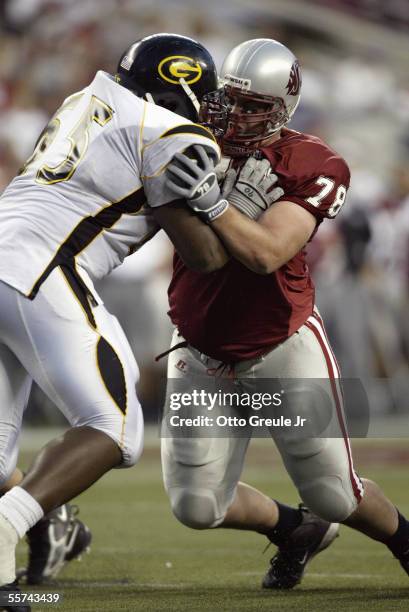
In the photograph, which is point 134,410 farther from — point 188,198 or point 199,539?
point 199,539

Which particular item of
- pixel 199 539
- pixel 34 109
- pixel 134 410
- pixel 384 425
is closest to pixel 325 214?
pixel 134 410

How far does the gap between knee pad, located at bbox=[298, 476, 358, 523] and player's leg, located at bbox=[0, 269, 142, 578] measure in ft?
2.53

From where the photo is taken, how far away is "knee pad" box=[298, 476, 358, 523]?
354 centimetres

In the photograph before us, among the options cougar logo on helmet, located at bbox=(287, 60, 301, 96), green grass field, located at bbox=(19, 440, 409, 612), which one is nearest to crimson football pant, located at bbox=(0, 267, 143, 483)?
green grass field, located at bbox=(19, 440, 409, 612)

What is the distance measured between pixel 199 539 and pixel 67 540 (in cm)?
114

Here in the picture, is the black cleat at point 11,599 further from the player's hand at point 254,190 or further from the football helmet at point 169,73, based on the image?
the football helmet at point 169,73

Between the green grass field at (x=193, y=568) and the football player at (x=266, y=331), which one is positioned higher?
the football player at (x=266, y=331)

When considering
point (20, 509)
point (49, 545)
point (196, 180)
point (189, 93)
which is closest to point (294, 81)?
point (189, 93)

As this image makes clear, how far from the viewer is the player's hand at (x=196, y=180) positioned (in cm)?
300

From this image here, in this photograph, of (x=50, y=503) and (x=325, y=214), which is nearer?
(x=50, y=503)

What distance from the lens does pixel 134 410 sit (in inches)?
119

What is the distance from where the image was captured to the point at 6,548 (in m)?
2.82

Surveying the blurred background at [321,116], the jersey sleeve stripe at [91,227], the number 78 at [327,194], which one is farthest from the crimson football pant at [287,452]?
the blurred background at [321,116]

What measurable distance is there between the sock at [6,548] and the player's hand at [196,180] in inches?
36.5
